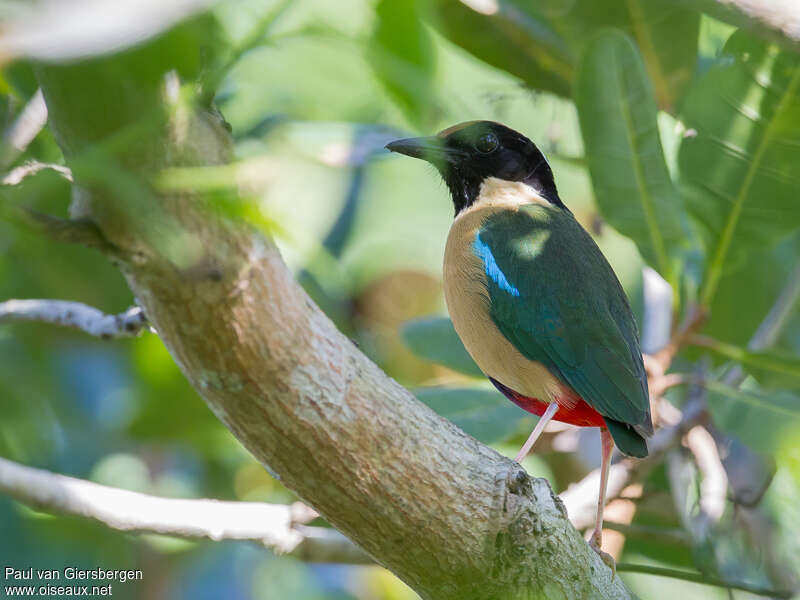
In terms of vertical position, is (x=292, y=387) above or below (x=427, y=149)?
above

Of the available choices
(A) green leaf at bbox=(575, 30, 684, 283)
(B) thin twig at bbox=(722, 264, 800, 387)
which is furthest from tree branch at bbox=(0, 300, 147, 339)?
(B) thin twig at bbox=(722, 264, 800, 387)

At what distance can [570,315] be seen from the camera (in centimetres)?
315

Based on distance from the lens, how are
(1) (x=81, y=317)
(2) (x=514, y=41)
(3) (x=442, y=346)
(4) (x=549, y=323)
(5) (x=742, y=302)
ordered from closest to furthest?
(1) (x=81, y=317) < (4) (x=549, y=323) < (3) (x=442, y=346) < (2) (x=514, y=41) < (5) (x=742, y=302)

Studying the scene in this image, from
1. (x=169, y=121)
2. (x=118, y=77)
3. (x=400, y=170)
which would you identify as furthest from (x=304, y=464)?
(x=400, y=170)

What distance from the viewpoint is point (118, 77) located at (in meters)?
1.10

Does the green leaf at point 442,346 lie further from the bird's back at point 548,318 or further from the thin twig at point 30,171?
the thin twig at point 30,171

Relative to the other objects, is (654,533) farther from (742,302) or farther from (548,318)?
(742,302)

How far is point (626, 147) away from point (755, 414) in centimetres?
103

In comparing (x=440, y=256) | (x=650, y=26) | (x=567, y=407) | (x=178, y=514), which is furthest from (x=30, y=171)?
(x=440, y=256)

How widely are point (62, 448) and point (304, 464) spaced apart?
3.17 m

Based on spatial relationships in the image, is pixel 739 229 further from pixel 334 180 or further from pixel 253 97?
pixel 334 180

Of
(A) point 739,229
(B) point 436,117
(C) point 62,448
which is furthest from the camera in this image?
(C) point 62,448

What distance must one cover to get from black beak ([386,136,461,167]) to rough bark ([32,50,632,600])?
151cm

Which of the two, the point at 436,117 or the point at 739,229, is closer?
the point at 436,117
